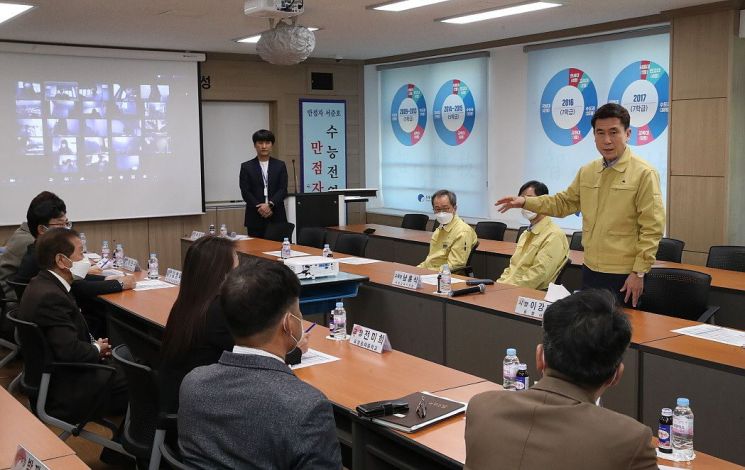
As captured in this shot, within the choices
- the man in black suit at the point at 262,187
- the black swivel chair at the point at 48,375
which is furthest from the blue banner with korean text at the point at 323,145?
the black swivel chair at the point at 48,375

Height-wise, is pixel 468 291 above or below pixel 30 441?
above

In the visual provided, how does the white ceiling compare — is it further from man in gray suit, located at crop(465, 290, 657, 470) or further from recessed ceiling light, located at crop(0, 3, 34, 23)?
man in gray suit, located at crop(465, 290, 657, 470)

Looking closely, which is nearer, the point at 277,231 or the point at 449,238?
the point at 449,238

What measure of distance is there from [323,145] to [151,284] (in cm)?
565

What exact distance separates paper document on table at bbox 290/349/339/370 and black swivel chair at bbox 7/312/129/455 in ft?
3.09

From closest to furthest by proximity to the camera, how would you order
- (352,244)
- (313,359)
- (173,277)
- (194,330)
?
1. (194,330)
2. (313,359)
3. (173,277)
4. (352,244)

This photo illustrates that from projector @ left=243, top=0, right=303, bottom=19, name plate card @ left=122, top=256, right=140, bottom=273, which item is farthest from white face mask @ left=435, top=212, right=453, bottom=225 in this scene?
name plate card @ left=122, top=256, right=140, bottom=273

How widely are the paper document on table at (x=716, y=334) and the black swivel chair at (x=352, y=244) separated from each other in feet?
10.9

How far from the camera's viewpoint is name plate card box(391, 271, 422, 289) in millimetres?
4883

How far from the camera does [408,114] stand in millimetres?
10703

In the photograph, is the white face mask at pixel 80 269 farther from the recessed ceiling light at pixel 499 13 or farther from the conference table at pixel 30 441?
the recessed ceiling light at pixel 499 13

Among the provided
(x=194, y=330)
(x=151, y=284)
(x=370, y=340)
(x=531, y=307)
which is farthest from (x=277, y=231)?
(x=194, y=330)

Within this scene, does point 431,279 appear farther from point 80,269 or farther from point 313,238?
point 313,238

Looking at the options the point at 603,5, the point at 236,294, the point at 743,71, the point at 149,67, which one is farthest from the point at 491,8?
the point at 236,294
